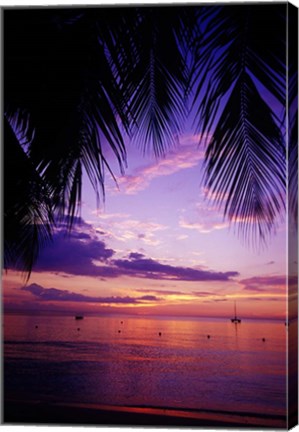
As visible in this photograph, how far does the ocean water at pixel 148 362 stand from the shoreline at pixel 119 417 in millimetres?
35

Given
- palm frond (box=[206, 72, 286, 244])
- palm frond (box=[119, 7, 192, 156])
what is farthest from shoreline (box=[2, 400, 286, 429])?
palm frond (box=[119, 7, 192, 156])

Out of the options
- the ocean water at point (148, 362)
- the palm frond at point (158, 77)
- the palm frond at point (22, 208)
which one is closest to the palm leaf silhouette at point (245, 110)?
the palm frond at point (158, 77)

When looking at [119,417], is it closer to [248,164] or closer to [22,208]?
[22,208]

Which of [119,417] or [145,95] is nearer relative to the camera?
[119,417]

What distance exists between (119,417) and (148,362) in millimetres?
365

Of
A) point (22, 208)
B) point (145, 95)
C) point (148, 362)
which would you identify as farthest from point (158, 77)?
point (148, 362)

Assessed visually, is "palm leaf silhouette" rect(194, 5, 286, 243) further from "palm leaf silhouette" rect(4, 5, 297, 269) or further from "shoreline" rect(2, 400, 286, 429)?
"shoreline" rect(2, 400, 286, 429)

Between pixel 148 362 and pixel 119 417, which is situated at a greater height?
pixel 148 362

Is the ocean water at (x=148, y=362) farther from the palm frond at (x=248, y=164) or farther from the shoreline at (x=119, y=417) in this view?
the palm frond at (x=248, y=164)

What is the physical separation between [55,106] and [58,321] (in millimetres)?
1272

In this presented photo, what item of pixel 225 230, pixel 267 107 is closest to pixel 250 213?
pixel 225 230

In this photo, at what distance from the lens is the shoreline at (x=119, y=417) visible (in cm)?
585

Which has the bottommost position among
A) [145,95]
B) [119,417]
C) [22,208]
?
[119,417]

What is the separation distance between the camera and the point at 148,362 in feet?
19.5
